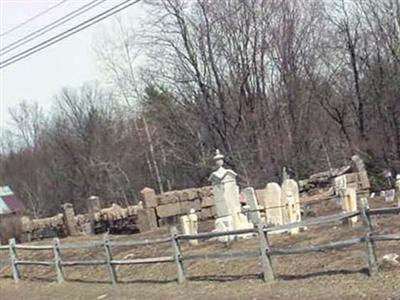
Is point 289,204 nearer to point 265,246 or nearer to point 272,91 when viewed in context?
point 265,246

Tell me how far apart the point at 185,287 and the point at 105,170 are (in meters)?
46.8

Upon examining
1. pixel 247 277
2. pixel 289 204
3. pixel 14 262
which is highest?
pixel 289 204

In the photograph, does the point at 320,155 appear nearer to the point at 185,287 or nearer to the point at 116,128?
the point at 185,287

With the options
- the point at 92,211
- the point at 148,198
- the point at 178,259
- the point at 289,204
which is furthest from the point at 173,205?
the point at 178,259

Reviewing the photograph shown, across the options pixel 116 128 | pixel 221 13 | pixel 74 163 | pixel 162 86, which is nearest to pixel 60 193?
pixel 74 163

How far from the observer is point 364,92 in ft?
126

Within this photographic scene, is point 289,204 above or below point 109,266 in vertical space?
above

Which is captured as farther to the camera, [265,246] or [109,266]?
[109,266]

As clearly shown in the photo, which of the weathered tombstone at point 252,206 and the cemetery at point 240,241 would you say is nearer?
the cemetery at point 240,241

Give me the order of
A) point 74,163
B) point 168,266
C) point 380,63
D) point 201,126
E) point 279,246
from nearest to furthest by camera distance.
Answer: point 279,246, point 168,266, point 201,126, point 380,63, point 74,163

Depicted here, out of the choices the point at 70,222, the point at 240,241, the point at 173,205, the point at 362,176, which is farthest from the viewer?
the point at 70,222

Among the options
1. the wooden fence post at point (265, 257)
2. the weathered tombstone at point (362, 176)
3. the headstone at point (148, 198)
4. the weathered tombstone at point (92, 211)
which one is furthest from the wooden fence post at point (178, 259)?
the weathered tombstone at point (92, 211)

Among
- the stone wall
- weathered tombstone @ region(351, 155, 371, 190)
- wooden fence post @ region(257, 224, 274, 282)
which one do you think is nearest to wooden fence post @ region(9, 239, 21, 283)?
the stone wall

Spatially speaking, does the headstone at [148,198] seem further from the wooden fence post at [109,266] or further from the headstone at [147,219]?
the wooden fence post at [109,266]
